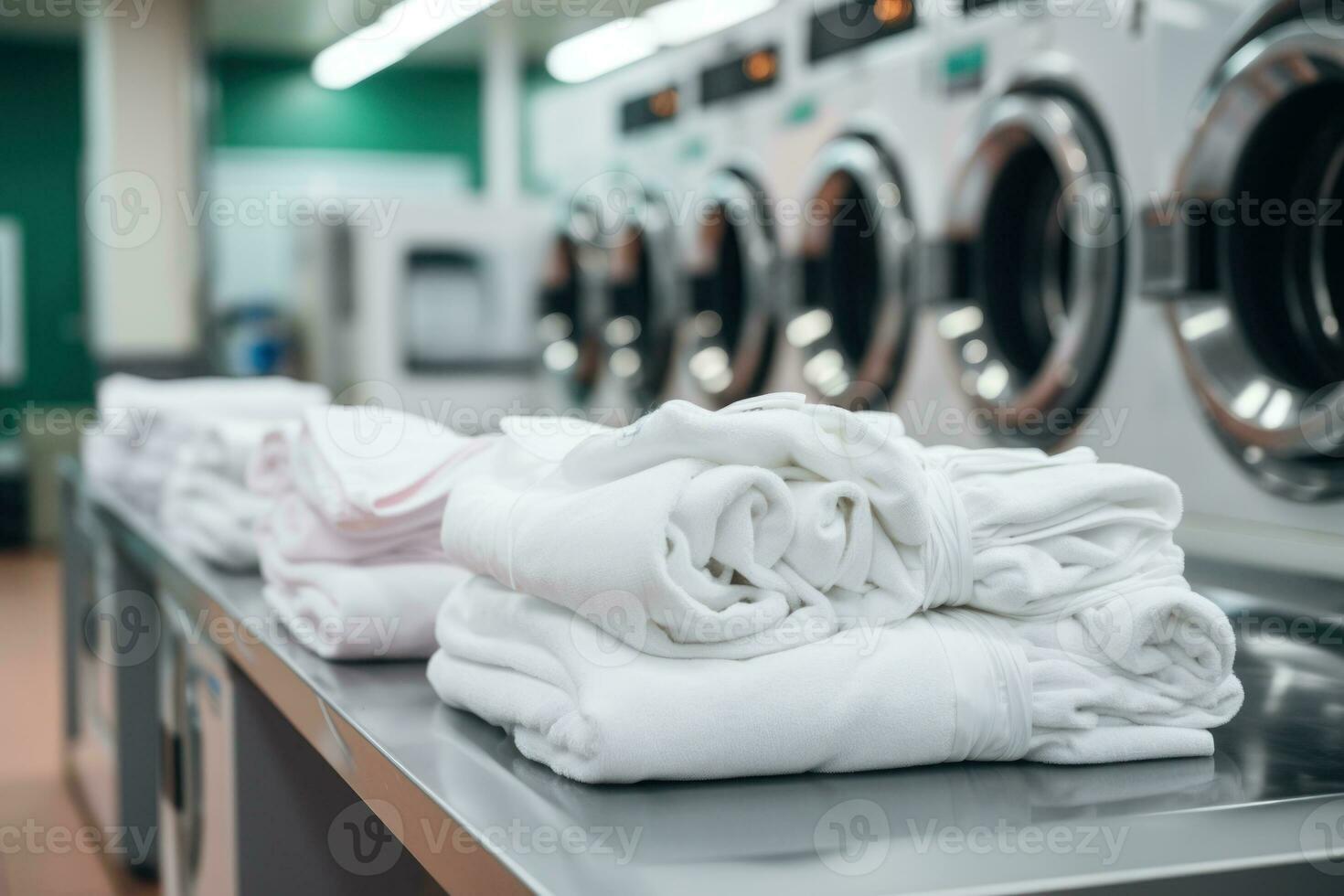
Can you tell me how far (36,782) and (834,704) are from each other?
2.79m

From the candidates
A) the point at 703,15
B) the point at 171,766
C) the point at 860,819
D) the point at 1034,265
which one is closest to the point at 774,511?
the point at 860,819

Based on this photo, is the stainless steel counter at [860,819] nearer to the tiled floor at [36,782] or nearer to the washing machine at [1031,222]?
the washing machine at [1031,222]

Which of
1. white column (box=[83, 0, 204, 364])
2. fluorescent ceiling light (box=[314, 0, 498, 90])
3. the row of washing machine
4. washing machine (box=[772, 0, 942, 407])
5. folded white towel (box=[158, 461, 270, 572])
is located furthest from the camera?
white column (box=[83, 0, 204, 364])

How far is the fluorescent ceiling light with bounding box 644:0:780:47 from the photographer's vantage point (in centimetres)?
342

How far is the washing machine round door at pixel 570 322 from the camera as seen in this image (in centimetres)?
434

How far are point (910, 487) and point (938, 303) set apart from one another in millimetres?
1923

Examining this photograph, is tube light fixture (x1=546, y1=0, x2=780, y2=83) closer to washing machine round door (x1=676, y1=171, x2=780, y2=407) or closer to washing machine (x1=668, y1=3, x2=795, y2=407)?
washing machine (x1=668, y1=3, x2=795, y2=407)

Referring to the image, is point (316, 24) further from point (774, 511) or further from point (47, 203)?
point (774, 511)

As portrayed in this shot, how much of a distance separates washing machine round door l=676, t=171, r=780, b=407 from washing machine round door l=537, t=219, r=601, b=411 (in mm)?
697

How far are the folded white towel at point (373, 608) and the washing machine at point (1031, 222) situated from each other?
1.38 m

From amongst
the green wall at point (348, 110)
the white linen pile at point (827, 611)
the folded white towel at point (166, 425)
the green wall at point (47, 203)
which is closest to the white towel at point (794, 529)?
the white linen pile at point (827, 611)

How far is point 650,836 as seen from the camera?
27.1 inches

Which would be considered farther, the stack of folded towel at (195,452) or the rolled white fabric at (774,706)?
the stack of folded towel at (195,452)

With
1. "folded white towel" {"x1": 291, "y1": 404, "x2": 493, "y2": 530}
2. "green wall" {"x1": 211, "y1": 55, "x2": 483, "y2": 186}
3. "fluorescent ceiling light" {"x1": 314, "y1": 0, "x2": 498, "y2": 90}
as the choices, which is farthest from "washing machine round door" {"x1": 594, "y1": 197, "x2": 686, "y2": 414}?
"green wall" {"x1": 211, "y1": 55, "x2": 483, "y2": 186}
